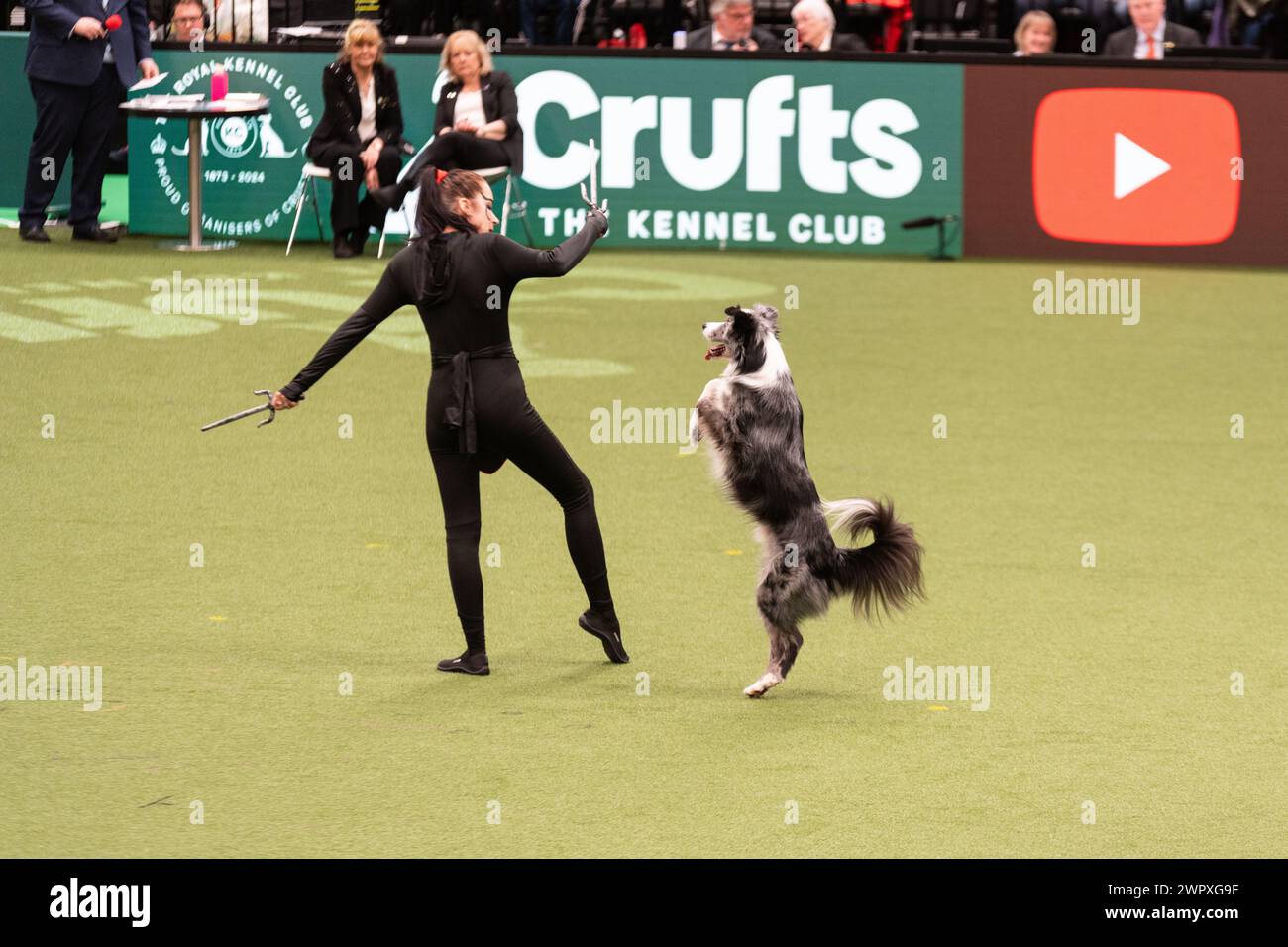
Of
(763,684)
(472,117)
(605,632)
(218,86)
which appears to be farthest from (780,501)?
(218,86)

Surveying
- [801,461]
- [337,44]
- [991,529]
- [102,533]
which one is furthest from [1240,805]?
[337,44]

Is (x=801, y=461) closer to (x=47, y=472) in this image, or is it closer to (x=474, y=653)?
(x=474, y=653)

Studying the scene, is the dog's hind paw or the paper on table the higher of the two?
the paper on table

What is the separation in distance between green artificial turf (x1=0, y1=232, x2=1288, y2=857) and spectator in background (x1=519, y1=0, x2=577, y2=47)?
6.60 meters

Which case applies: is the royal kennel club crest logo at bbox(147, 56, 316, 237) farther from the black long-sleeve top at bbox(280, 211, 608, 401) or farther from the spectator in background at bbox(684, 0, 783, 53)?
the black long-sleeve top at bbox(280, 211, 608, 401)

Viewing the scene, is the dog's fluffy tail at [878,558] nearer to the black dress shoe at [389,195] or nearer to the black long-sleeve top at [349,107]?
the black dress shoe at [389,195]

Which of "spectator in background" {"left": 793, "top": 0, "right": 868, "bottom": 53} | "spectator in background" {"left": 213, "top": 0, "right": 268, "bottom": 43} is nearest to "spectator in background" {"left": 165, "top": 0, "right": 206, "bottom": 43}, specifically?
"spectator in background" {"left": 213, "top": 0, "right": 268, "bottom": 43}

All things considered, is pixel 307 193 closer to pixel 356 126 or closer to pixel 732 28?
pixel 356 126

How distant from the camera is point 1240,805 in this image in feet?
20.9

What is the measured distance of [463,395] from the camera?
7.46 m

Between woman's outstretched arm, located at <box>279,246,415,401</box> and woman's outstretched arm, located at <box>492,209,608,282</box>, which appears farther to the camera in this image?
woman's outstretched arm, located at <box>279,246,415,401</box>

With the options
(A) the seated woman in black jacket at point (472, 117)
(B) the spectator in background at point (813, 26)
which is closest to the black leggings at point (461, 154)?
(A) the seated woman in black jacket at point (472, 117)

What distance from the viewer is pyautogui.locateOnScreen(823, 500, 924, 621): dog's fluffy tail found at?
7.35 m

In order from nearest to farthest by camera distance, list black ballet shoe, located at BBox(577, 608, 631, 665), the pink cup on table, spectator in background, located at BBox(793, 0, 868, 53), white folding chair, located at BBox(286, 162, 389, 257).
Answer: black ballet shoe, located at BBox(577, 608, 631, 665) → the pink cup on table → white folding chair, located at BBox(286, 162, 389, 257) → spectator in background, located at BBox(793, 0, 868, 53)
